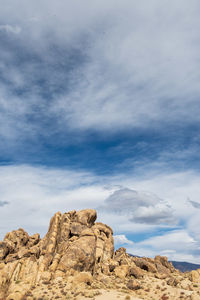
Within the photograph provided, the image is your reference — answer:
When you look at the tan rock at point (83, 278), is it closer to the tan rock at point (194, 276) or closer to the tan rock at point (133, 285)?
A: the tan rock at point (133, 285)

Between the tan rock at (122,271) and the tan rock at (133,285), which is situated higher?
the tan rock at (122,271)

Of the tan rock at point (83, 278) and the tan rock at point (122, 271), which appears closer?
the tan rock at point (83, 278)

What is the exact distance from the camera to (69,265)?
Answer: 203ft

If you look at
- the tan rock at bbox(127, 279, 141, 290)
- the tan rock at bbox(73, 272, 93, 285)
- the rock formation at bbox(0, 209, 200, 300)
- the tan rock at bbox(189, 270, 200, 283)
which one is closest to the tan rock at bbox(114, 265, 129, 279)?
the rock formation at bbox(0, 209, 200, 300)

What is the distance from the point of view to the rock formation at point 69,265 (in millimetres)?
55938

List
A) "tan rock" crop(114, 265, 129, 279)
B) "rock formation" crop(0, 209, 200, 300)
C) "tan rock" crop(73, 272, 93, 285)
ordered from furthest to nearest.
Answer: "tan rock" crop(114, 265, 129, 279) < "tan rock" crop(73, 272, 93, 285) < "rock formation" crop(0, 209, 200, 300)

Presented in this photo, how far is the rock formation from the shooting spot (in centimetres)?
5594

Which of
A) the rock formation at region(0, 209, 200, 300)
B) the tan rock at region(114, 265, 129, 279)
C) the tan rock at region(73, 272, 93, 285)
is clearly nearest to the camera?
the rock formation at region(0, 209, 200, 300)

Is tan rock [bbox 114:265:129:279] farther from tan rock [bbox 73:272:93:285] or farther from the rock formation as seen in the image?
tan rock [bbox 73:272:93:285]

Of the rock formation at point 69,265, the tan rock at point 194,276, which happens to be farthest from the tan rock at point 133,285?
the tan rock at point 194,276

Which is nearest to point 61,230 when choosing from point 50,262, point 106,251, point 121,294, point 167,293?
point 50,262

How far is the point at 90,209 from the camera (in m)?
88.5

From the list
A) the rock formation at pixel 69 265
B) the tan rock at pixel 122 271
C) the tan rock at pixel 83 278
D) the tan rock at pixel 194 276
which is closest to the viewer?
the rock formation at pixel 69 265

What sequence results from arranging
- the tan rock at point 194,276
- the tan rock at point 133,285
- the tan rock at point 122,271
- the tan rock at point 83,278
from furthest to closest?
the tan rock at point 122,271 < the tan rock at point 194,276 < the tan rock at point 133,285 < the tan rock at point 83,278
